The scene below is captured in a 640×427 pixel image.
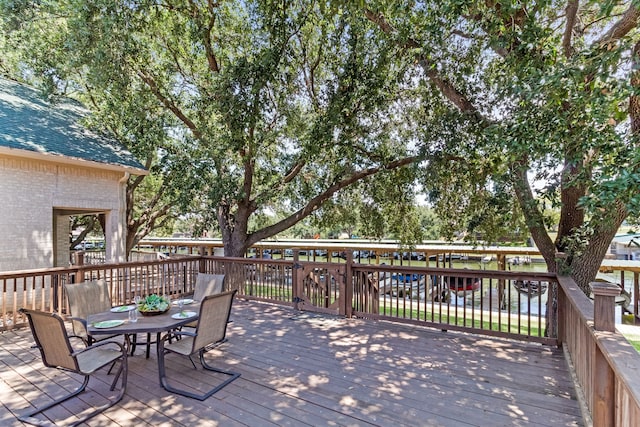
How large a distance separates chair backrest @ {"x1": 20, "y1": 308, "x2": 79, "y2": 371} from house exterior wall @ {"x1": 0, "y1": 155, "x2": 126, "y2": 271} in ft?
15.2

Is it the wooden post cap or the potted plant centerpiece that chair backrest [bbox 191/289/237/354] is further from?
the wooden post cap

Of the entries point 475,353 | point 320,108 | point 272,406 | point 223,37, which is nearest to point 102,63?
point 223,37

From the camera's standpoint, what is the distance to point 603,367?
220 cm

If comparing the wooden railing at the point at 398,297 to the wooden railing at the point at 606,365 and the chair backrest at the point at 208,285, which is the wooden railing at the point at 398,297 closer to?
the wooden railing at the point at 606,365

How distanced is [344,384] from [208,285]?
262 cm

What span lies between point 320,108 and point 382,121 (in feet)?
5.11

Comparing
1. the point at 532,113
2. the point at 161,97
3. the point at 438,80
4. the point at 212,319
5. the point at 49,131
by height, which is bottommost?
the point at 212,319

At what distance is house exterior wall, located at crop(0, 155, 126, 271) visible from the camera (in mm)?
6281

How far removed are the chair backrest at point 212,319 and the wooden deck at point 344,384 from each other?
1.55ft

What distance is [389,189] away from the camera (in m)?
8.86

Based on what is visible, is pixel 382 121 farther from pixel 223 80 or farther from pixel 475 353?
pixel 475 353

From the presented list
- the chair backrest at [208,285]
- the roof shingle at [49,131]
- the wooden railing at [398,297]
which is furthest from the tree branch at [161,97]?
the chair backrest at [208,285]

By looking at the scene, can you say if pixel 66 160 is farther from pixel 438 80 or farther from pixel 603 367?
pixel 603 367

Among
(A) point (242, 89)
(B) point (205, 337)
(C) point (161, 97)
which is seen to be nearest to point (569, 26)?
(A) point (242, 89)
